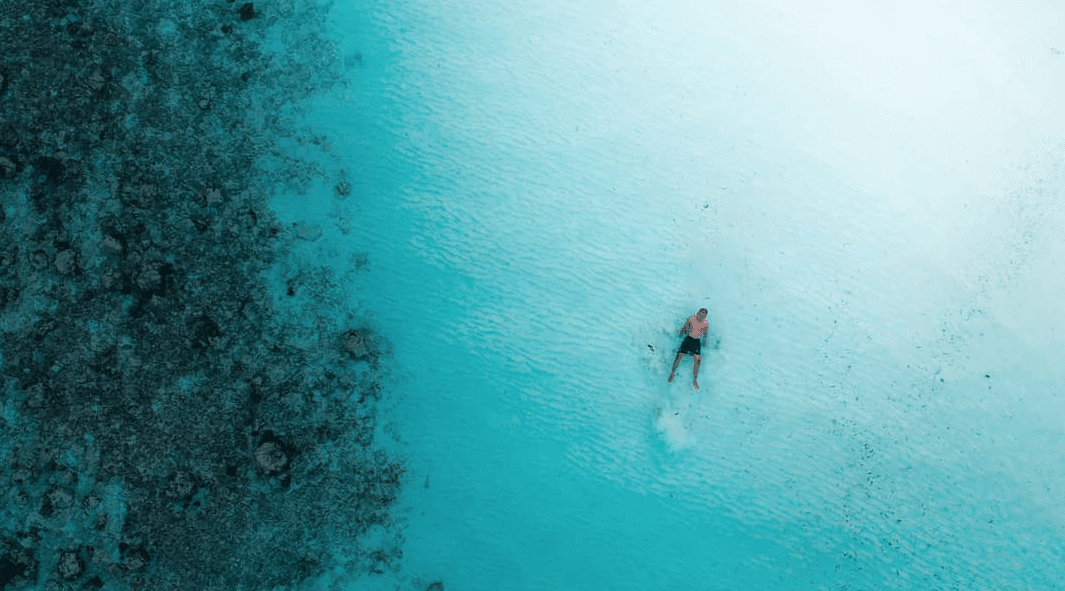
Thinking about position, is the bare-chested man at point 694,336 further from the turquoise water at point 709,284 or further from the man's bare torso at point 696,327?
the turquoise water at point 709,284

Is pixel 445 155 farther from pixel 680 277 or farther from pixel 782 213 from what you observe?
pixel 782 213

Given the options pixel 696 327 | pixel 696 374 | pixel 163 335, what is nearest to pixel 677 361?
pixel 696 374

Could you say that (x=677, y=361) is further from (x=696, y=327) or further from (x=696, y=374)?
(x=696, y=327)

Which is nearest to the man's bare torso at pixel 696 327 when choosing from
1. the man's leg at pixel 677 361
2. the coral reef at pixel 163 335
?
the man's leg at pixel 677 361

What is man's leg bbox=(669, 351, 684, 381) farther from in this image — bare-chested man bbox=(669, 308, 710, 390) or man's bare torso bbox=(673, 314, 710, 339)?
man's bare torso bbox=(673, 314, 710, 339)

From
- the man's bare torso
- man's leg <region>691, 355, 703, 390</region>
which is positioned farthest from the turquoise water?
the man's bare torso
